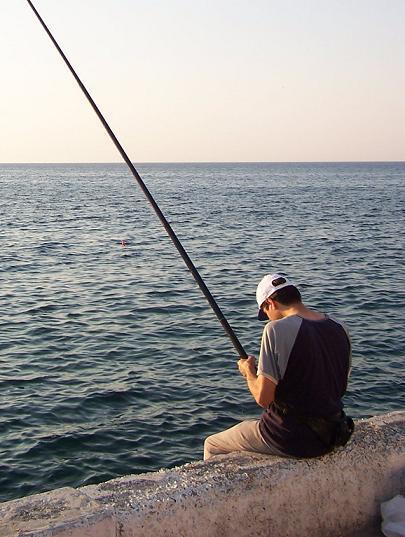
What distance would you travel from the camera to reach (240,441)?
A: 4.48 m

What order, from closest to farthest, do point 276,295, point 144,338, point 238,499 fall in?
1. point 238,499
2. point 276,295
3. point 144,338

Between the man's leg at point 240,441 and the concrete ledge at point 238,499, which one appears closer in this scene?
the concrete ledge at point 238,499

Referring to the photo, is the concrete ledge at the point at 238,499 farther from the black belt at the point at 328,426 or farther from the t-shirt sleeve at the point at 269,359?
the t-shirt sleeve at the point at 269,359

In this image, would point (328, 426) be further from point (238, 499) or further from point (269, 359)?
point (238, 499)

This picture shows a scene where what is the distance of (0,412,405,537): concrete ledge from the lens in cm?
360

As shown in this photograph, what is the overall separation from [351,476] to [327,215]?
1673 inches

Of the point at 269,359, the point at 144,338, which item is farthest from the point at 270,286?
the point at 144,338

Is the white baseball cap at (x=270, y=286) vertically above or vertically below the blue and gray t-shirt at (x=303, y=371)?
above

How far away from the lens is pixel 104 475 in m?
8.55

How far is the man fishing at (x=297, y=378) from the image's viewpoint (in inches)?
159

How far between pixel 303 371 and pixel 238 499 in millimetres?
773

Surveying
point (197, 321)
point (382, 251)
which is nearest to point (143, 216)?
point (382, 251)

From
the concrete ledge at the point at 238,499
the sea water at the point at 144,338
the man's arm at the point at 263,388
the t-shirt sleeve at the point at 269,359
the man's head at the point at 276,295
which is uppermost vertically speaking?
the man's head at the point at 276,295

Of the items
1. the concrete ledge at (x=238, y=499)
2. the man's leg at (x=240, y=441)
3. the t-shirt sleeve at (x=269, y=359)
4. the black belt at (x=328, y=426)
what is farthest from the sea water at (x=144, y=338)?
the t-shirt sleeve at (x=269, y=359)
